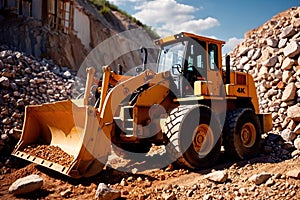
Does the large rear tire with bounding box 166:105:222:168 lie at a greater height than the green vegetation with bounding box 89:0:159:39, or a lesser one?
lesser

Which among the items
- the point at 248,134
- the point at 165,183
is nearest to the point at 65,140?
the point at 165,183

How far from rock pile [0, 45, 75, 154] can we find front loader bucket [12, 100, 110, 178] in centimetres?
157

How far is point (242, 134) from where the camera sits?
23.1 feet

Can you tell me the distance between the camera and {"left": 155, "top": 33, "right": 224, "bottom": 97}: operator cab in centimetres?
642

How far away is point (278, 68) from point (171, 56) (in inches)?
211

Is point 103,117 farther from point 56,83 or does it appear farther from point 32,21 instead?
point 32,21

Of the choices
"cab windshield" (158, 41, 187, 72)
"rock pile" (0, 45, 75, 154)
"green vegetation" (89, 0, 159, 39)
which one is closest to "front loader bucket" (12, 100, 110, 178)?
"rock pile" (0, 45, 75, 154)

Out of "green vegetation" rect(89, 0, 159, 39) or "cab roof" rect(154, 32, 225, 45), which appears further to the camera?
"green vegetation" rect(89, 0, 159, 39)

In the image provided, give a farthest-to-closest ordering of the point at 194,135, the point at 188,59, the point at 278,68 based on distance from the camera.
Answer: the point at 278,68, the point at 188,59, the point at 194,135

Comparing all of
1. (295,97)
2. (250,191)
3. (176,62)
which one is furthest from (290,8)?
(250,191)

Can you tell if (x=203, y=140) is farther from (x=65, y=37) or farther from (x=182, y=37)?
(x=65, y=37)

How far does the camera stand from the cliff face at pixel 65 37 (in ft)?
52.1

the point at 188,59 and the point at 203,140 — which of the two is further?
the point at 188,59

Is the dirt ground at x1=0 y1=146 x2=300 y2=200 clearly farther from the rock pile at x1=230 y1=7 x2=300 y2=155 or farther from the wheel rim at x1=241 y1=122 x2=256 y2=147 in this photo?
the rock pile at x1=230 y1=7 x2=300 y2=155
